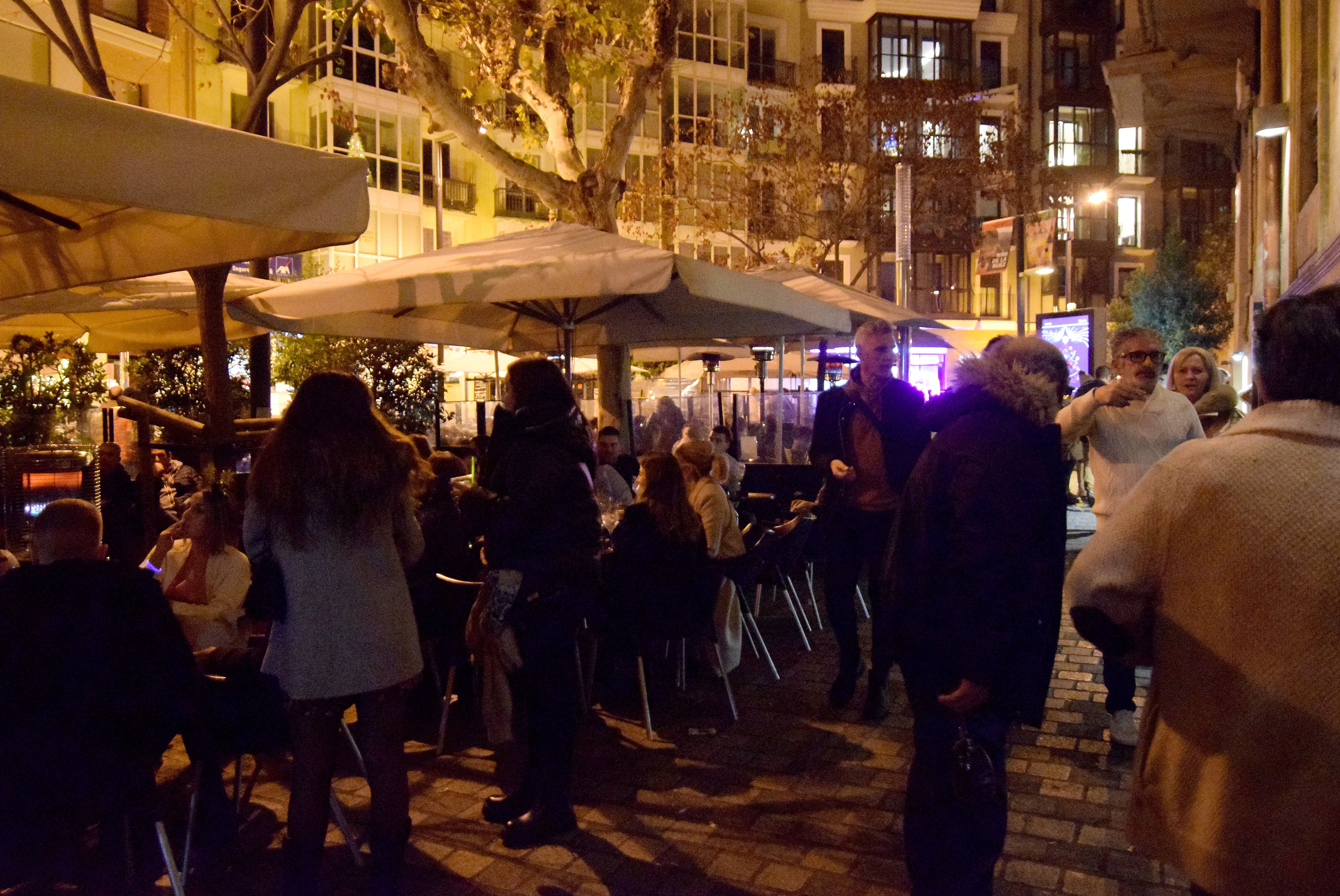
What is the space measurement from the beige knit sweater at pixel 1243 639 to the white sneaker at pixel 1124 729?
3.10 metres

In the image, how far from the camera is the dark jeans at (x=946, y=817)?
2863mm

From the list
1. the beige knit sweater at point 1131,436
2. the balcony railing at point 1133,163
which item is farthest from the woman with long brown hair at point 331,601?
the balcony railing at point 1133,163

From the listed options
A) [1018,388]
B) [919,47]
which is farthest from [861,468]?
[919,47]

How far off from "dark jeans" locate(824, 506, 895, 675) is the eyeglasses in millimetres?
1522

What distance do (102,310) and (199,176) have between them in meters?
4.90

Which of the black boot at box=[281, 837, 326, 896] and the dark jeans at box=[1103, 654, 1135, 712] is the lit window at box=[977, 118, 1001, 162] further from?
the black boot at box=[281, 837, 326, 896]

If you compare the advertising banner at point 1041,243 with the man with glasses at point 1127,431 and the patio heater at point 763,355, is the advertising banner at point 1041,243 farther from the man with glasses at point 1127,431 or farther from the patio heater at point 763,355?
the man with glasses at point 1127,431

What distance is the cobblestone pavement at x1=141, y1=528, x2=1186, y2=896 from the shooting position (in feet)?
11.9

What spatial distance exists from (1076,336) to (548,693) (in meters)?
14.8

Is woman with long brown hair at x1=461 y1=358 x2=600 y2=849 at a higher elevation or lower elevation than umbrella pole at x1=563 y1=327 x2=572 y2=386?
lower

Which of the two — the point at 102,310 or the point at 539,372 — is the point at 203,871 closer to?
the point at 539,372

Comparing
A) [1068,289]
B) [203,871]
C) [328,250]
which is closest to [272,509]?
[203,871]

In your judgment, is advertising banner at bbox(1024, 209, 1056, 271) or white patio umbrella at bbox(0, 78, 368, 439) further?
advertising banner at bbox(1024, 209, 1056, 271)

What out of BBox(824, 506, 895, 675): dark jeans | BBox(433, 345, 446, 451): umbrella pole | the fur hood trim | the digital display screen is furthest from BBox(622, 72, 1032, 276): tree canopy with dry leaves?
the fur hood trim
